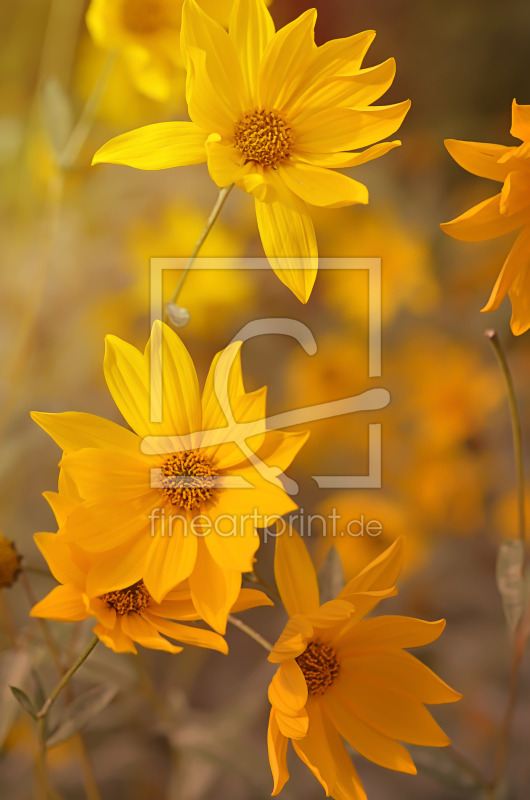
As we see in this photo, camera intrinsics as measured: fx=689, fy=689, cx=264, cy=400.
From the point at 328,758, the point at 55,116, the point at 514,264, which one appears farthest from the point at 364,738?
the point at 55,116

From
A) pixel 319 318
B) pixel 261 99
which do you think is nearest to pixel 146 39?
pixel 261 99

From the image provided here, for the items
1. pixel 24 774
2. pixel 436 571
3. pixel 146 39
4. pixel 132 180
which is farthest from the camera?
pixel 132 180

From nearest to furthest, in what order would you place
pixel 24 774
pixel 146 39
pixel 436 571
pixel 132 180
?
1. pixel 146 39
2. pixel 24 774
3. pixel 436 571
4. pixel 132 180

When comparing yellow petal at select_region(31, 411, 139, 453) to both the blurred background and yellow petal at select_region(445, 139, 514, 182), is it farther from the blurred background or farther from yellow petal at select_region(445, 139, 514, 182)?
the blurred background

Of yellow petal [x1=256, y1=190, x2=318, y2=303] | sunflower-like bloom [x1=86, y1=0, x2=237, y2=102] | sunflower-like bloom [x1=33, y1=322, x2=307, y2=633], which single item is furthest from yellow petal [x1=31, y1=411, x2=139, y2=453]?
sunflower-like bloom [x1=86, y1=0, x2=237, y2=102]

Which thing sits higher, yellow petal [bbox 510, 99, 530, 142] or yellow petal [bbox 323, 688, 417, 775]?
yellow petal [bbox 510, 99, 530, 142]

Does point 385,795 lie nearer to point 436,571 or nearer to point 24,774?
point 436,571
